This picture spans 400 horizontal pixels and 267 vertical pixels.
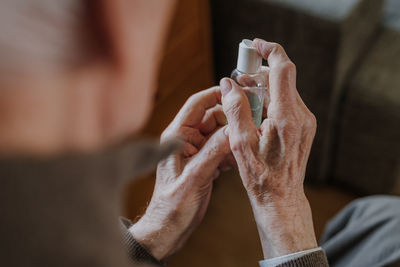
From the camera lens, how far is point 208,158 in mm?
585

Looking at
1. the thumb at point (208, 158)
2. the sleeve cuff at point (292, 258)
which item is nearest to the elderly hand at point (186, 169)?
the thumb at point (208, 158)

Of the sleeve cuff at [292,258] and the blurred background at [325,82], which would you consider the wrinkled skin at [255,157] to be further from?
the blurred background at [325,82]

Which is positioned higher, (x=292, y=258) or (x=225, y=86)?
(x=225, y=86)

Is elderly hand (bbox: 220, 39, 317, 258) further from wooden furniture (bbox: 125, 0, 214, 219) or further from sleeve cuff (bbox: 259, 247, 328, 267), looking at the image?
wooden furniture (bbox: 125, 0, 214, 219)

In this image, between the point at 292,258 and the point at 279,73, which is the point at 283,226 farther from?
the point at 279,73

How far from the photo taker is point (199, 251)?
1158 mm

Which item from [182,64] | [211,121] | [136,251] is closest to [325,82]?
[182,64]

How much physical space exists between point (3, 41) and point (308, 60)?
785 mm

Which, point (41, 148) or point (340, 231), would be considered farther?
point (340, 231)

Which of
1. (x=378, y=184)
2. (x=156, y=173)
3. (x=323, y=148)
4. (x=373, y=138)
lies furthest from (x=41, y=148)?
(x=378, y=184)

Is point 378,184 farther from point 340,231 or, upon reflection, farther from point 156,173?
point 156,173

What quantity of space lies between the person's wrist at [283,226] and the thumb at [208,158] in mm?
76

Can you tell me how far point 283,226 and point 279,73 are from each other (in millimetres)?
184

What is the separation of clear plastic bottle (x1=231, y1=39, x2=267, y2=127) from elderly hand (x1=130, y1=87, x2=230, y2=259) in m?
0.05
